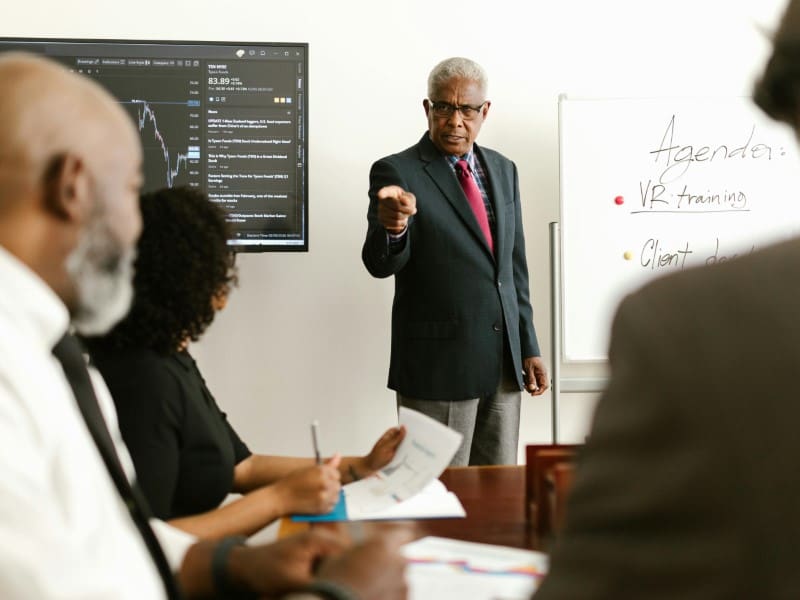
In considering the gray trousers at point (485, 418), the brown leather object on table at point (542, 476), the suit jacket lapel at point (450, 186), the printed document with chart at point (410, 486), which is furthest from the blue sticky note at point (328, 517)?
the suit jacket lapel at point (450, 186)

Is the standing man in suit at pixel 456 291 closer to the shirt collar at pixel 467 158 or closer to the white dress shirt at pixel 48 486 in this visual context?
the shirt collar at pixel 467 158

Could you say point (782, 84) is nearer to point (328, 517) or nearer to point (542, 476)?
point (542, 476)

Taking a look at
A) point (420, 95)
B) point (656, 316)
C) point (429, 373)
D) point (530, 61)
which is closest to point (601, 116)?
point (530, 61)

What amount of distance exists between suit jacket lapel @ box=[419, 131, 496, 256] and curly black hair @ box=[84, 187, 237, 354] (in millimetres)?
1162

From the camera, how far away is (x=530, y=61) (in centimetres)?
340

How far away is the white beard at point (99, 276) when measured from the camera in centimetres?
102

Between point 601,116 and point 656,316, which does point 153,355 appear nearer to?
point 656,316

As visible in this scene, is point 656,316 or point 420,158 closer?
point 656,316

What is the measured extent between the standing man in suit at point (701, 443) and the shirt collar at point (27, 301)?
641 millimetres

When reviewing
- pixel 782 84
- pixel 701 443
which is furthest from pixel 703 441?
pixel 782 84

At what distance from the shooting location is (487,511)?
1.54 meters

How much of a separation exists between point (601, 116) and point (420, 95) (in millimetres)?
689

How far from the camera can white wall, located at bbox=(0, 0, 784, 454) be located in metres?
3.31

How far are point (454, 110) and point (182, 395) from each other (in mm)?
1567
